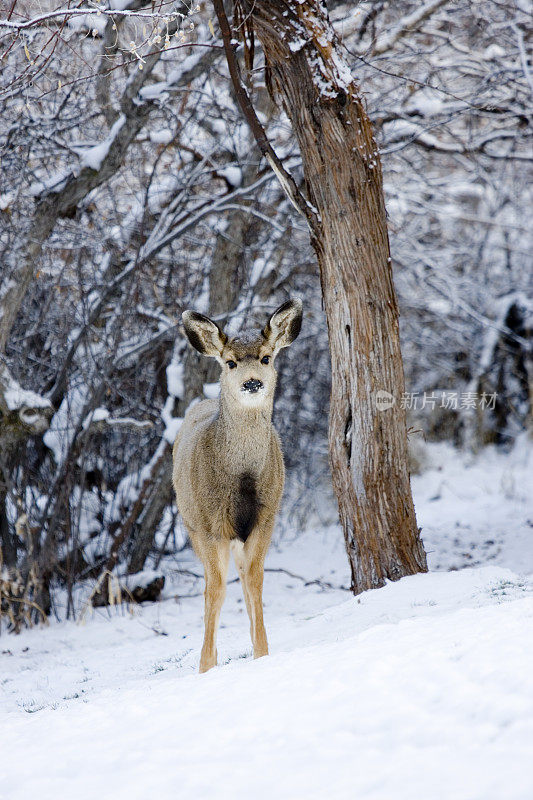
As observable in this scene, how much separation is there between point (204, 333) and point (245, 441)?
2.58 ft

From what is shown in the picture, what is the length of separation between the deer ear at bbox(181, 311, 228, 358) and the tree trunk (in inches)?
38.3

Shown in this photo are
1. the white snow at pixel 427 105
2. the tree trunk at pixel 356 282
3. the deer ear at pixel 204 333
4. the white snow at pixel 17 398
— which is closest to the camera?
the deer ear at pixel 204 333

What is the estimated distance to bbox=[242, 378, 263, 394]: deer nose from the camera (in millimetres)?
5355

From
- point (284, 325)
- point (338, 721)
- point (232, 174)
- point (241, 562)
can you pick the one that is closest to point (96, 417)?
point (232, 174)

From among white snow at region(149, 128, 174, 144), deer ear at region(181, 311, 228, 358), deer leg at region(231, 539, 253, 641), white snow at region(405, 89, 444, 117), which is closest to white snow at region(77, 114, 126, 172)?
white snow at region(149, 128, 174, 144)

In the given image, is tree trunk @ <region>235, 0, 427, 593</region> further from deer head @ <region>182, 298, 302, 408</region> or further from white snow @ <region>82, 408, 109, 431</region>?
white snow @ <region>82, 408, 109, 431</region>

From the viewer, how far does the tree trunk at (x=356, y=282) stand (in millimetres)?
5910

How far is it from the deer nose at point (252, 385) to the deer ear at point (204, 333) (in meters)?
0.41

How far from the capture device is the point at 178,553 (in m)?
11.0

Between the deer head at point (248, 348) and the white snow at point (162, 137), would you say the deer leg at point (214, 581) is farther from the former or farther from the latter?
the white snow at point (162, 137)

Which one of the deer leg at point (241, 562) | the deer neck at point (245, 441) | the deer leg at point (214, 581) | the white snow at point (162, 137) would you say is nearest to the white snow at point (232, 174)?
the white snow at point (162, 137)

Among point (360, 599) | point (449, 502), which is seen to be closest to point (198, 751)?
point (360, 599)

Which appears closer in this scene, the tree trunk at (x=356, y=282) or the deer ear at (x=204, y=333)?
the deer ear at (x=204, y=333)

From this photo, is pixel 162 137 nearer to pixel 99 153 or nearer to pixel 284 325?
pixel 99 153
